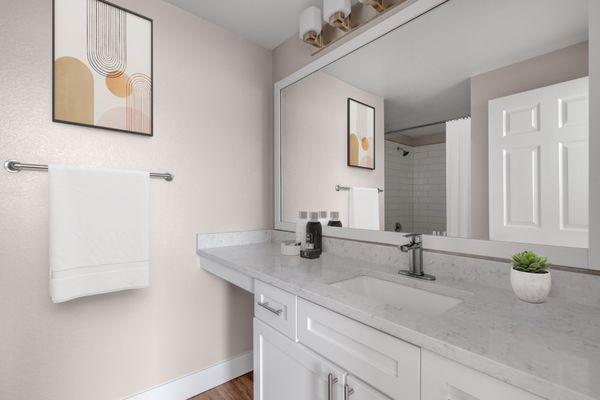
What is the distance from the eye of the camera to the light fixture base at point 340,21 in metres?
1.40

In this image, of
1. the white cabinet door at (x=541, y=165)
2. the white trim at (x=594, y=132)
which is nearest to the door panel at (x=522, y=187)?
the white cabinet door at (x=541, y=165)

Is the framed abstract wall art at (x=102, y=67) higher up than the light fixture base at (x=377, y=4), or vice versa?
the light fixture base at (x=377, y=4)

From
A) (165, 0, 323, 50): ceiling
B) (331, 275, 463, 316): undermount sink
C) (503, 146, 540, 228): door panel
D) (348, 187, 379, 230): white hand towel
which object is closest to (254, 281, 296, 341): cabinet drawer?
(331, 275, 463, 316): undermount sink

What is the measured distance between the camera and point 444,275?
3.60 feet

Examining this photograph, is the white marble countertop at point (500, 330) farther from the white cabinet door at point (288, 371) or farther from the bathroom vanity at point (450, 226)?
the white cabinet door at point (288, 371)

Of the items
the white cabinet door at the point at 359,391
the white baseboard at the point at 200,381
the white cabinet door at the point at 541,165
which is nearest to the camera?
the white cabinet door at the point at 359,391

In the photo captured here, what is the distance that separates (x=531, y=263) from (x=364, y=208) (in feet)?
2.43

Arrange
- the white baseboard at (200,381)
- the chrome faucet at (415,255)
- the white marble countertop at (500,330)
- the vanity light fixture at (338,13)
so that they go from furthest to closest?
the white baseboard at (200,381) < the vanity light fixture at (338,13) < the chrome faucet at (415,255) < the white marble countertop at (500,330)

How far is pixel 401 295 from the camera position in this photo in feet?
3.53

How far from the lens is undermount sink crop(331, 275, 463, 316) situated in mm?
962

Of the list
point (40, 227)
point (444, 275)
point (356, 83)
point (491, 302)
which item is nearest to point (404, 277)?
point (444, 275)

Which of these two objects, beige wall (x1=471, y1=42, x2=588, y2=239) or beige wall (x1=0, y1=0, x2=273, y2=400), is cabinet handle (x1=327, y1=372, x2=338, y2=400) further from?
beige wall (x1=0, y1=0, x2=273, y2=400)

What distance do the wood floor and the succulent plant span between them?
1.55m

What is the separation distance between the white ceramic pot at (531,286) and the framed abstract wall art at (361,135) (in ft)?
2.53
